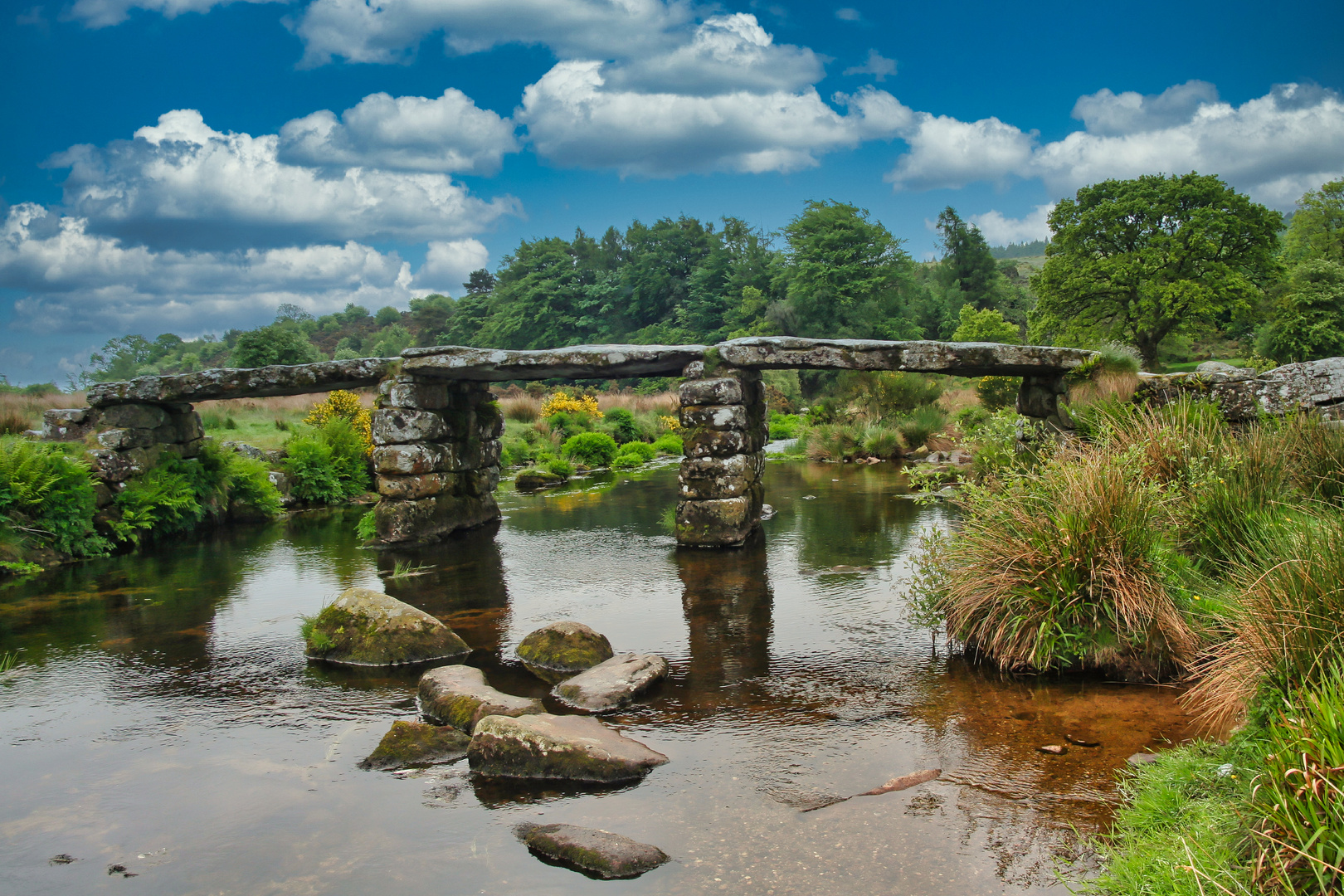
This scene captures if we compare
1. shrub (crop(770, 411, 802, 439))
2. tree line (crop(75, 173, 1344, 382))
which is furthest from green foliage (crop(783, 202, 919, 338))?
shrub (crop(770, 411, 802, 439))

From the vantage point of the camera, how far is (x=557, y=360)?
1053 centimetres

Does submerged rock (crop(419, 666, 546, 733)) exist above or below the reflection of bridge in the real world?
below

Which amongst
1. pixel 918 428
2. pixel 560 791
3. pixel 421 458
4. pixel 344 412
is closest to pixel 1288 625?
pixel 560 791

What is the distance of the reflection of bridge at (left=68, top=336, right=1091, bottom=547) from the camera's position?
10.1m

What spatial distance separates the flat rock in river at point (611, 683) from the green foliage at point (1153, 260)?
34052 mm

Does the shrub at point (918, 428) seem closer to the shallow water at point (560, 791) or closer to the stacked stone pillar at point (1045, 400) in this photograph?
the stacked stone pillar at point (1045, 400)

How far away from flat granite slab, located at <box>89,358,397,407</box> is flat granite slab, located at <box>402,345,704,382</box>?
548 millimetres

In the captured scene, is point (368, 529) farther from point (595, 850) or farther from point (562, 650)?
point (595, 850)

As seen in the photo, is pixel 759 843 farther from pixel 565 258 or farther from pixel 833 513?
pixel 565 258

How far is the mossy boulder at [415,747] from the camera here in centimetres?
447

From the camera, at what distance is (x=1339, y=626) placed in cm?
329

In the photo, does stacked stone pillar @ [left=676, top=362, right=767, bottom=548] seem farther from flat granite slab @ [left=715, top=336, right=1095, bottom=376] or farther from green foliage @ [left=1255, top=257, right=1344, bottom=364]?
green foliage @ [left=1255, top=257, right=1344, bottom=364]

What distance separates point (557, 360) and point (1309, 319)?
3898cm

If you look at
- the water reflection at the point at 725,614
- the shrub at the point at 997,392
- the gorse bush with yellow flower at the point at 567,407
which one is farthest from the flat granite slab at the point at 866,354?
the gorse bush with yellow flower at the point at 567,407
